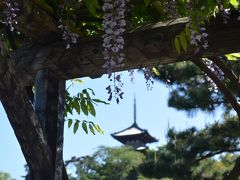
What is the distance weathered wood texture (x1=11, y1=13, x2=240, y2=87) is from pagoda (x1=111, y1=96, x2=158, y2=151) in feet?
68.1

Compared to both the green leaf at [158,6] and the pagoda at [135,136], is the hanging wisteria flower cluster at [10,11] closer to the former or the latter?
the green leaf at [158,6]

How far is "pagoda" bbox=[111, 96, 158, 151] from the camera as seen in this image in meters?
23.1

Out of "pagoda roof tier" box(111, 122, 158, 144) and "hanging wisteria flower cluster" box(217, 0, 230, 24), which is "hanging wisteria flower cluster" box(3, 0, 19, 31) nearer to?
"hanging wisteria flower cluster" box(217, 0, 230, 24)

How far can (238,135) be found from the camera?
9.84 meters

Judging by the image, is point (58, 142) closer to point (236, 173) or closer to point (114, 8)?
point (114, 8)

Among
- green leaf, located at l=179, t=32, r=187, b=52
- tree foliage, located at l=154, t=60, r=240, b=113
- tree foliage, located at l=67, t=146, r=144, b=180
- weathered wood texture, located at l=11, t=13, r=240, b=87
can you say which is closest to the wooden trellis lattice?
weathered wood texture, located at l=11, t=13, r=240, b=87

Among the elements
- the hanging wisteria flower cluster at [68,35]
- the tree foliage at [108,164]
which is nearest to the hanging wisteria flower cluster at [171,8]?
the hanging wisteria flower cluster at [68,35]

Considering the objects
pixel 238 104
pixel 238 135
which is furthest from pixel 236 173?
pixel 238 135

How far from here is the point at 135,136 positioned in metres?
23.4

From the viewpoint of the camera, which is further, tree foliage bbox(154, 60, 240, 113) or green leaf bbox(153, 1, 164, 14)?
Result: tree foliage bbox(154, 60, 240, 113)

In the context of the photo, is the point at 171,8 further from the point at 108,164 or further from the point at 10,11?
the point at 108,164

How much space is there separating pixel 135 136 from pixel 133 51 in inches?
849

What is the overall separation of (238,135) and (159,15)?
26.5 feet

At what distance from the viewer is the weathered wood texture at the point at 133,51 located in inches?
73.1
